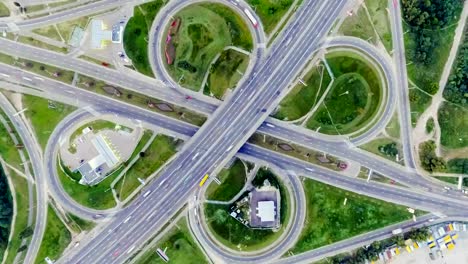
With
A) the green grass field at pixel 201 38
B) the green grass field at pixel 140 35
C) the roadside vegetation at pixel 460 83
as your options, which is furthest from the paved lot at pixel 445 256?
the green grass field at pixel 140 35

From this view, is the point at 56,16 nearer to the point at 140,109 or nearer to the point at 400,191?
the point at 140,109

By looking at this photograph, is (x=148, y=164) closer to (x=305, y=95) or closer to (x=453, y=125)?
(x=305, y=95)

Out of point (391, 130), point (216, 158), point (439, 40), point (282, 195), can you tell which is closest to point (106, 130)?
point (216, 158)

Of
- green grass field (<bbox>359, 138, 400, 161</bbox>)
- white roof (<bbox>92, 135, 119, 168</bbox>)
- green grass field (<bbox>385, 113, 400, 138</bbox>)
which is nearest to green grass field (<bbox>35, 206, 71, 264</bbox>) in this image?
white roof (<bbox>92, 135, 119, 168</bbox>)

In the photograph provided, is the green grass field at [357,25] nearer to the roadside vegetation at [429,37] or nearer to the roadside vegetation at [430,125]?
the roadside vegetation at [429,37]

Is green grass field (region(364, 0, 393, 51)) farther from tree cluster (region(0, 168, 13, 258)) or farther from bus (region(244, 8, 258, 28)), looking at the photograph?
tree cluster (region(0, 168, 13, 258))

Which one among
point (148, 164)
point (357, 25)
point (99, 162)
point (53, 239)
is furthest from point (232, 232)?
point (357, 25)
